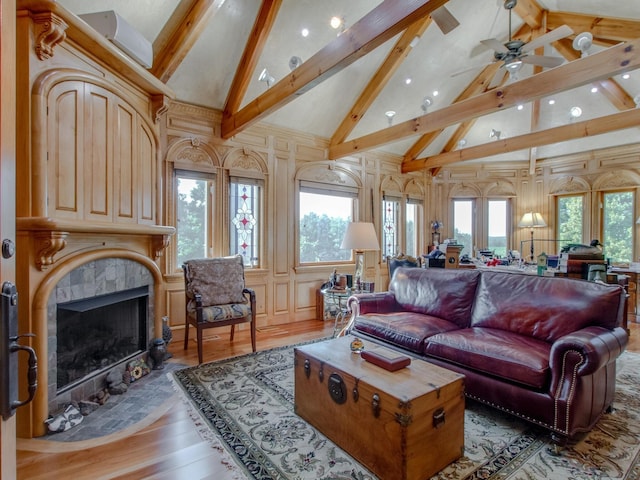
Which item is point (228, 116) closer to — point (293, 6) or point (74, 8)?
point (293, 6)

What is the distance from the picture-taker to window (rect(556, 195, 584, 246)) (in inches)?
257

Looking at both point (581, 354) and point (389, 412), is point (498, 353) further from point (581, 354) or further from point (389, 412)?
point (389, 412)

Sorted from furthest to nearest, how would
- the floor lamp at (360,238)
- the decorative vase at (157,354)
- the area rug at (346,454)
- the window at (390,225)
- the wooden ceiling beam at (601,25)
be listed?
the window at (390,225) → the wooden ceiling beam at (601,25) → the floor lamp at (360,238) → the decorative vase at (157,354) → the area rug at (346,454)

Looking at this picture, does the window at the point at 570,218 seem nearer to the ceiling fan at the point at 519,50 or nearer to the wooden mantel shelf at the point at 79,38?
the ceiling fan at the point at 519,50

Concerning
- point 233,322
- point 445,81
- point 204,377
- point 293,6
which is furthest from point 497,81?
point 204,377

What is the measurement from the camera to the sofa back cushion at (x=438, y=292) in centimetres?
307

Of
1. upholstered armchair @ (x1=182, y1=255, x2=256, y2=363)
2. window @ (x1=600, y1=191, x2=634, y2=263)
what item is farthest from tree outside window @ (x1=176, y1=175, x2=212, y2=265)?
window @ (x1=600, y1=191, x2=634, y2=263)

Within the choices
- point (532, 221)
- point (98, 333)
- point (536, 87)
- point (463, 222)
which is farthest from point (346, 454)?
point (532, 221)

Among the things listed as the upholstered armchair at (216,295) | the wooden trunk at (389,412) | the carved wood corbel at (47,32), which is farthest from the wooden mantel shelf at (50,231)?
the wooden trunk at (389,412)

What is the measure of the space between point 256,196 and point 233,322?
1894 millimetres

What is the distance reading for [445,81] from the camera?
5.53 meters

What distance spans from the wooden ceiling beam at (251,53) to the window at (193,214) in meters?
0.96

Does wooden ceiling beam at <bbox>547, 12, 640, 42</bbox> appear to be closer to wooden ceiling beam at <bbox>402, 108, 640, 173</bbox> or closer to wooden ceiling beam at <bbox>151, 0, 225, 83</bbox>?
wooden ceiling beam at <bbox>402, 108, 640, 173</bbox>

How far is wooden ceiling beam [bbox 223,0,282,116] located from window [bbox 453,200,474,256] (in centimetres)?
508
